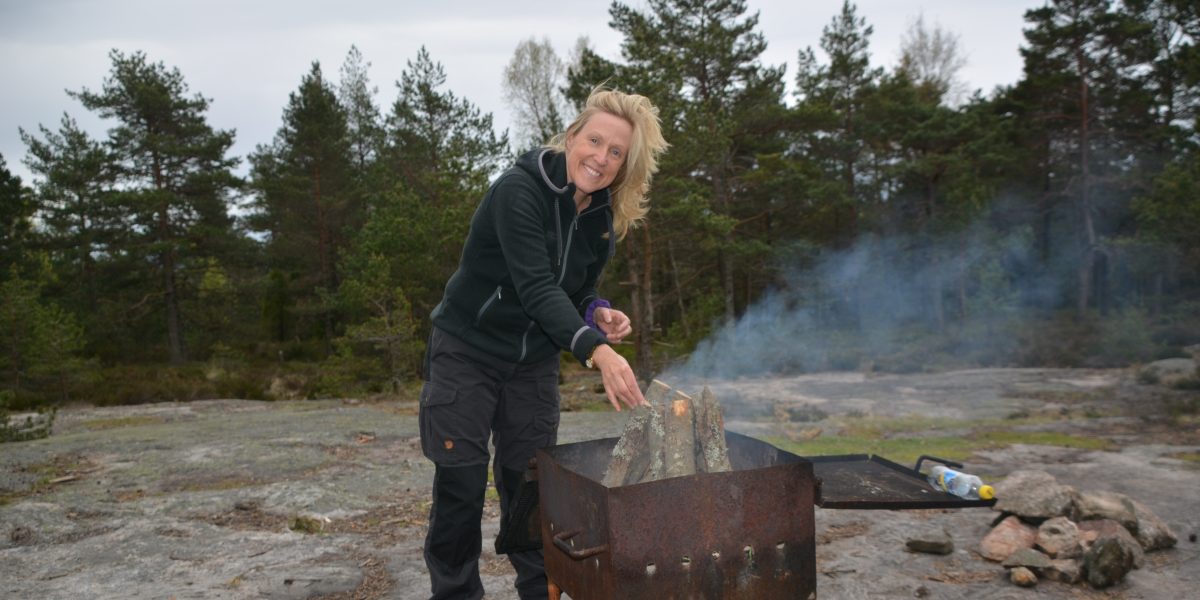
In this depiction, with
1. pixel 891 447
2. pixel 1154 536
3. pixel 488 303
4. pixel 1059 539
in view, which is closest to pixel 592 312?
pixel 488 303

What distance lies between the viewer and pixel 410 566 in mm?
4016

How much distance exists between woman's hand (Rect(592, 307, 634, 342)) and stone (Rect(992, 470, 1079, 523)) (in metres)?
2.64

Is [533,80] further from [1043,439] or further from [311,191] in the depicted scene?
[1043,439]

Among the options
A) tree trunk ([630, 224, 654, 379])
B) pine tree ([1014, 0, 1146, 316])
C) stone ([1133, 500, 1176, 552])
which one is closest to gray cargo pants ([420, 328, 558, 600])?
stone ([1133, 500, 1176, 552])

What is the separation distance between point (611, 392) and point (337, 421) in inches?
335

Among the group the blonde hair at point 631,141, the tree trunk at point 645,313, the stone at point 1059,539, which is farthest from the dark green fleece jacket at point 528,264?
the tree trunk at point 645,313

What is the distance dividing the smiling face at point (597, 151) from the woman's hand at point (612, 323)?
46 cm

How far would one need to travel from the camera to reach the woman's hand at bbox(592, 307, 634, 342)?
9.15 ft

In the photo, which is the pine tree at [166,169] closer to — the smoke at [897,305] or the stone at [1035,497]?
the smoke at [897,305]

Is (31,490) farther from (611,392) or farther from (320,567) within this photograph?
(611,392)

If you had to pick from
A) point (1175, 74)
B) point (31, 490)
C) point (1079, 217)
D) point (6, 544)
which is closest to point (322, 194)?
point (31, 490)

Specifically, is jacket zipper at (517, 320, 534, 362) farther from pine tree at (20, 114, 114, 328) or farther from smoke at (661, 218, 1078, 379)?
pine tree at (20, 114, 114, 328)

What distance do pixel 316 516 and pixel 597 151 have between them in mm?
3572

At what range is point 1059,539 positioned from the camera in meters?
3.72
